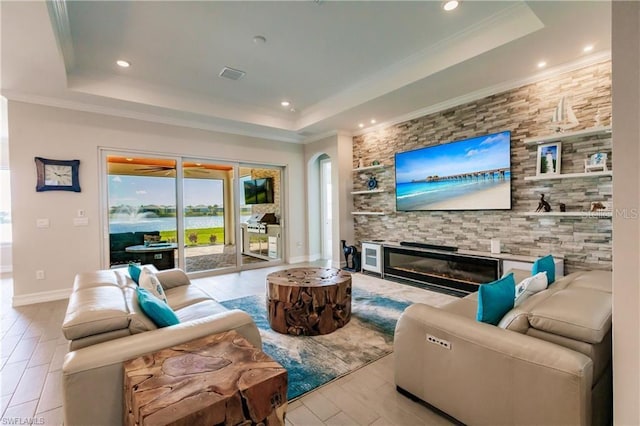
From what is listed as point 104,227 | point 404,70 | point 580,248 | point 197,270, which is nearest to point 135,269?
point 104,227

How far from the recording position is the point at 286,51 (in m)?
3.58

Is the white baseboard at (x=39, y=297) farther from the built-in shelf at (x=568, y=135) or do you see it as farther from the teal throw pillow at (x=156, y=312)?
the built-in shelf at (x=568, y=135)

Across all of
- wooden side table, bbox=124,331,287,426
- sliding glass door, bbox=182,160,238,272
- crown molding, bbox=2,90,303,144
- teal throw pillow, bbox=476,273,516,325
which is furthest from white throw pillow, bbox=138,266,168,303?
crown molding, bbox=2,90,303,144

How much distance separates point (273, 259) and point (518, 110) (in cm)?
525

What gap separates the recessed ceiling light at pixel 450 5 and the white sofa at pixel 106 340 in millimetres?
3252

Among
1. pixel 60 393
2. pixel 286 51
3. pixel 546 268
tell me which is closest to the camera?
pixel 60 393

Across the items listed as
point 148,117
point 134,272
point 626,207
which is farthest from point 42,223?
point 626,207

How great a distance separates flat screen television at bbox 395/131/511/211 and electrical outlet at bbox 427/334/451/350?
2.99 meters

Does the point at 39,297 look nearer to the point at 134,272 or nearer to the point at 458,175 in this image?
the point at 134,272

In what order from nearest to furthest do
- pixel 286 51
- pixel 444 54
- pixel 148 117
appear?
pixel 444 54 < pixel 286 51 < pixel 148 117

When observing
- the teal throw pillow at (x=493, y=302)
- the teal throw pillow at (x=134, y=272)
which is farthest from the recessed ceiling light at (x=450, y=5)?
the teal throw pillow at (x=134, y=272)

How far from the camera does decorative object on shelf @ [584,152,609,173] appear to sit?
10.2 feet

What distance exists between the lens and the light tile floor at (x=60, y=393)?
1785 millimetres

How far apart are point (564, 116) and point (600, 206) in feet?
3.49
